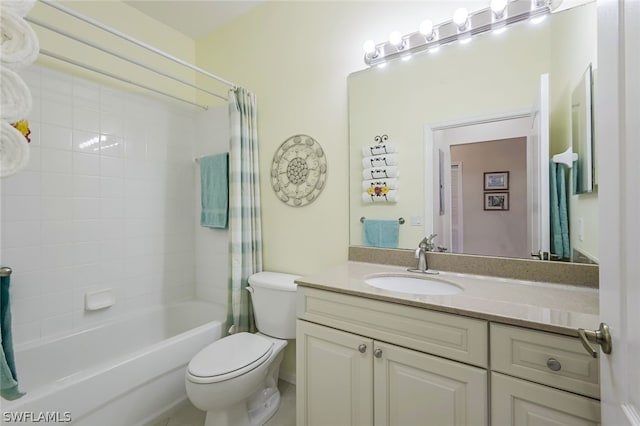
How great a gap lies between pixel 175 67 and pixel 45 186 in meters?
1.33

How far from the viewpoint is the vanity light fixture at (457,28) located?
1.24 metres

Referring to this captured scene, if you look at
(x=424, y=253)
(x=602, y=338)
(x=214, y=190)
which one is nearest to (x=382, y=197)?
(x=424, y=253)

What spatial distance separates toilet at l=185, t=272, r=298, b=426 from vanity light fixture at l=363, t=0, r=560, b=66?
1.43m

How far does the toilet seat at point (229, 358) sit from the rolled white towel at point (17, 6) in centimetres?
139

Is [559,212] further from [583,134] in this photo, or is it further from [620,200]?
[620,200]

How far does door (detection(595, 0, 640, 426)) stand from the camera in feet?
1.55

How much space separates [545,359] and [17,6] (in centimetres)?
152

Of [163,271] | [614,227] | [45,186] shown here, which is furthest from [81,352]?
[614,227]

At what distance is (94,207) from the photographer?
6.20 ft

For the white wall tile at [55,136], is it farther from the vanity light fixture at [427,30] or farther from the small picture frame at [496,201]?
the small picture frame at [496,201]

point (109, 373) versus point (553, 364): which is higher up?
point (553, 364)

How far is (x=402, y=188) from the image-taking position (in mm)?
1580

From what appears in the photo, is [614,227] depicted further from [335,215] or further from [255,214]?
[255,214]

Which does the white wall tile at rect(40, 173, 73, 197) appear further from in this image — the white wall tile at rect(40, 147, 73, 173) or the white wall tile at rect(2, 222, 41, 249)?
the white wall tile at rect(2, 222, 41, 249)
